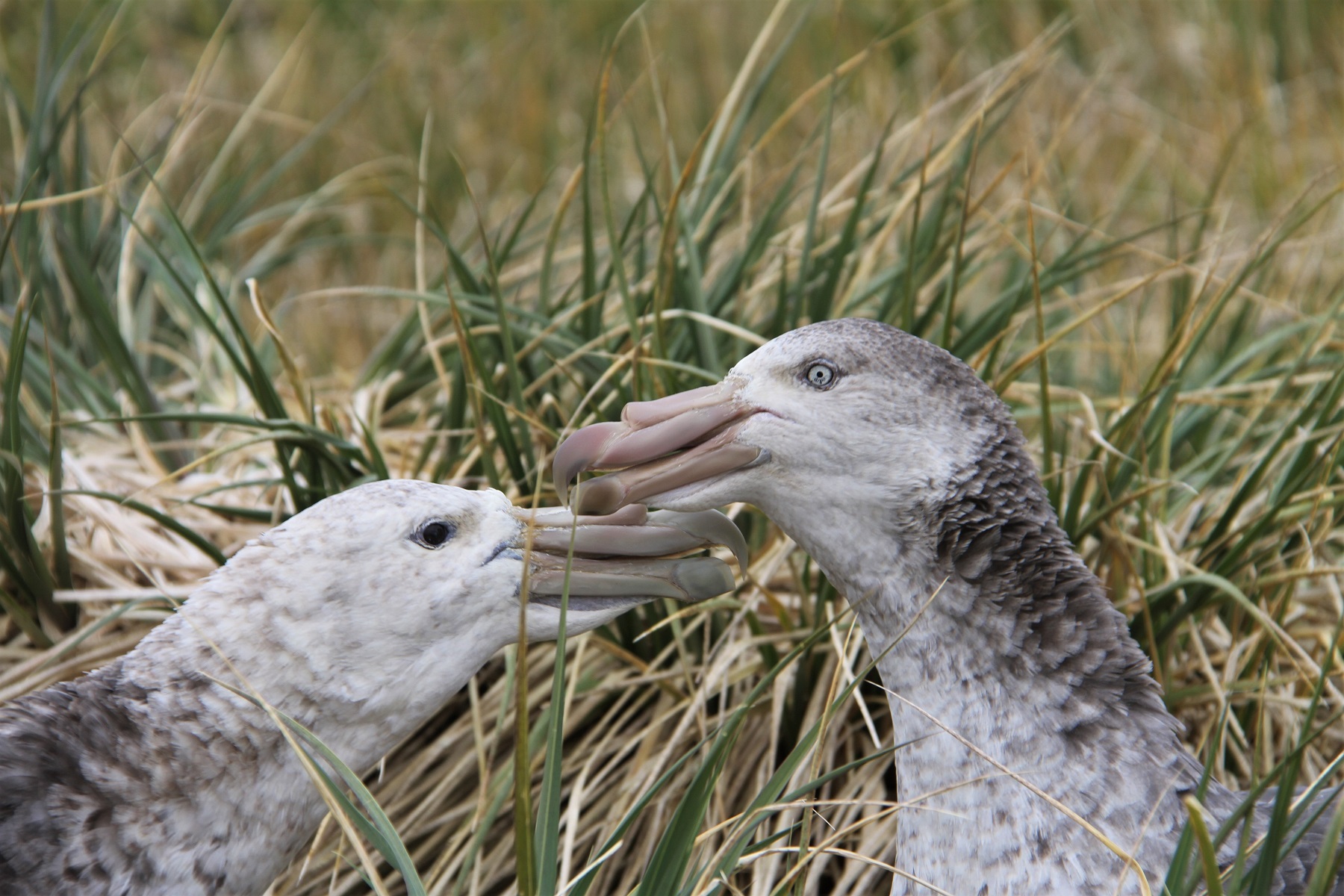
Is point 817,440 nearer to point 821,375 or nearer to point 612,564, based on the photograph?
point 821,375

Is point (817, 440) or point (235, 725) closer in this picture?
point (235, 725)

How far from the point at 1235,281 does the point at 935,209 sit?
3.49ft

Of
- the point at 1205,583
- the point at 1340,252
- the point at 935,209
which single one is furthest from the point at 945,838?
the point at 1340,252

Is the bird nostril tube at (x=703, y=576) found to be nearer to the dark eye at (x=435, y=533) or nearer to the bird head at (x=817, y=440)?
the bird head at (x=817, y=440)

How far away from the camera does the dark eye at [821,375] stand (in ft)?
8.01

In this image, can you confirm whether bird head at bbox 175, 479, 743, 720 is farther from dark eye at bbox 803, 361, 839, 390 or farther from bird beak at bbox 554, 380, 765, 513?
dark eye at bbox 803, 361, 839, 390

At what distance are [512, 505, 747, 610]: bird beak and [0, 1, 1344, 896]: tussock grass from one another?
0.23 metres

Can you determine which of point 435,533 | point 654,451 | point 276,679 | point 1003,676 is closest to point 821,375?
point 654,451

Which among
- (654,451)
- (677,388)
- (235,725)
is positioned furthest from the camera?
(677,388)

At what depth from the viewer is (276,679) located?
2.31 metres

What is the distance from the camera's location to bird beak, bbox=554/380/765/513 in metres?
2.39

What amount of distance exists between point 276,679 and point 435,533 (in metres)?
0.38

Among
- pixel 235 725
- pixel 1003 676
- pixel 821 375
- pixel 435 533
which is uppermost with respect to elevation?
pixel 821 375

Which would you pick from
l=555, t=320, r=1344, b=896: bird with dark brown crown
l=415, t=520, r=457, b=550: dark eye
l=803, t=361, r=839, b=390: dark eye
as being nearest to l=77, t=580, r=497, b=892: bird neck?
l=415, t=520, r=457, b=550: dark eye
